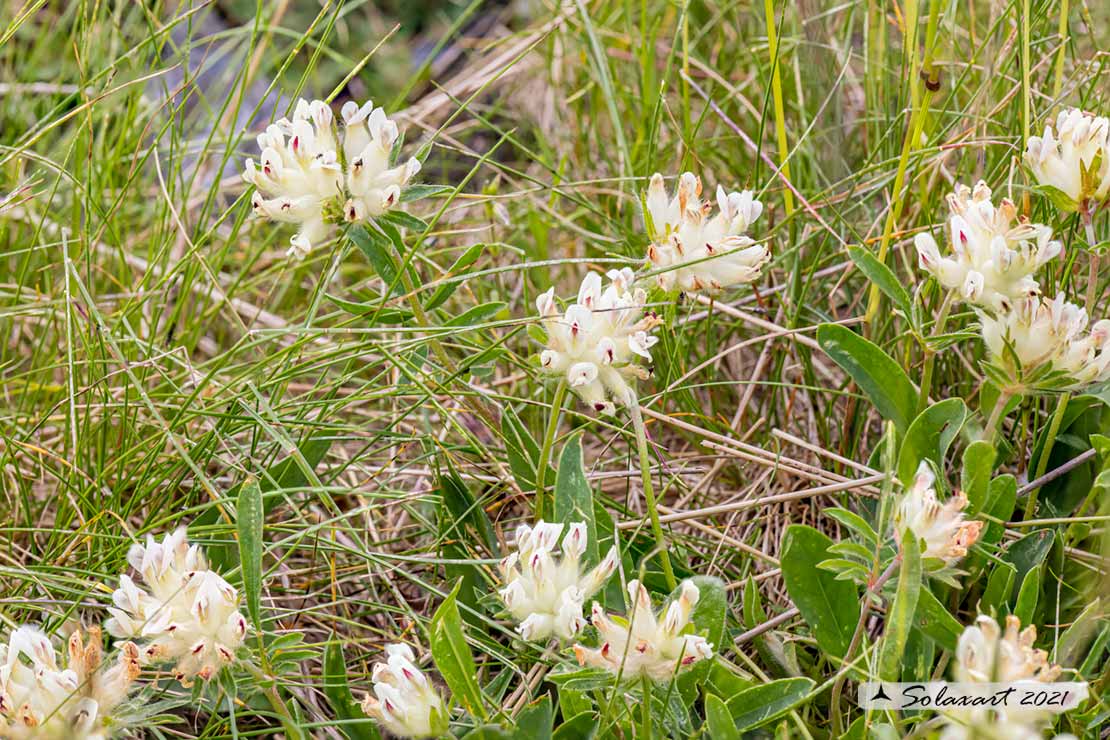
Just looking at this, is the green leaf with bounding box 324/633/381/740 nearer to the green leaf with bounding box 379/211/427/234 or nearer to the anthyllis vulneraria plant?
the green leaf with bounding box 379/211/427/234

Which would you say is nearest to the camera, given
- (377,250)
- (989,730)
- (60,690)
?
(989,730)

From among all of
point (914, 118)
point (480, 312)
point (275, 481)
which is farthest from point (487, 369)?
point (914, 118)

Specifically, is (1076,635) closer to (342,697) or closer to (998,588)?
(998,588)

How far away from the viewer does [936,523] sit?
102cm

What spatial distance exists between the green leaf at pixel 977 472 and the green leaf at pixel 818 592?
0.15 meters

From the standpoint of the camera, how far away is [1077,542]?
4.51ft

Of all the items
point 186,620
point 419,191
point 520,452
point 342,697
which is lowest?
point 342,697

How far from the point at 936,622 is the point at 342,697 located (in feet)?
2.00

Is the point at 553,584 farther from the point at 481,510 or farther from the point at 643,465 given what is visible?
the point at 481,510

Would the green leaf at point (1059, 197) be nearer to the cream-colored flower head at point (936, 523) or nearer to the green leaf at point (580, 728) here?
the cream-colored flower head at point (936, 523)

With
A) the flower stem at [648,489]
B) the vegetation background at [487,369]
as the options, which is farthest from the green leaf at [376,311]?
the flower stem at [648,489]

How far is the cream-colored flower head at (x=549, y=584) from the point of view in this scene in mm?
1045

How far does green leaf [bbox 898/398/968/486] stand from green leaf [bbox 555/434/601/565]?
0.34 meters

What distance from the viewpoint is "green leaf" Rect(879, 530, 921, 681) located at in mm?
975
